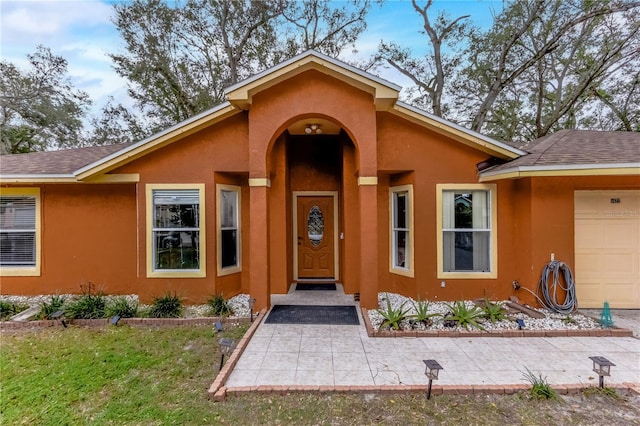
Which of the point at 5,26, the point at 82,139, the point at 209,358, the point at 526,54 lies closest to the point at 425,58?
the point at 526,54

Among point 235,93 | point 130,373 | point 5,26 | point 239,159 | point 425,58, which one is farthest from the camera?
point 425,58

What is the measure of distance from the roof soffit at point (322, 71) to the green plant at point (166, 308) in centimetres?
425

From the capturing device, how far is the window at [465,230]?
692 centimetres

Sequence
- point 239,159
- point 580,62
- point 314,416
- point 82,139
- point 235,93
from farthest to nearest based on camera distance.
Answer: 1. point 82,139
2. point 580,62
3. point 239,159
4. point 235,93
5. point 314,416

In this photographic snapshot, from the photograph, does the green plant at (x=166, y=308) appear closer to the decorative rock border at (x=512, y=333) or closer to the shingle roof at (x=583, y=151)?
the decorative rock border at (x=512, y=333)

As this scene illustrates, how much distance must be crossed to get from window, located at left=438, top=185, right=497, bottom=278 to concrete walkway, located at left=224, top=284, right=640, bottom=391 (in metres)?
2.13

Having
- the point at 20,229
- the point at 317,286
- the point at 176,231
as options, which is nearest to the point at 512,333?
the point at 317,286

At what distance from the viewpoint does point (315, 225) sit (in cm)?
887

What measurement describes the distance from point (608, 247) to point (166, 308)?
9.17 m

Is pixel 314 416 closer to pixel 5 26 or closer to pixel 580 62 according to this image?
pixel 5 26

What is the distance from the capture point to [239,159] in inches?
271

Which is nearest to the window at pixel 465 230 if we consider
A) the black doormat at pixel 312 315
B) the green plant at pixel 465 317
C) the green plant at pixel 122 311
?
the green plant at pixel 465 317

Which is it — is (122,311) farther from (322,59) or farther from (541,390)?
(541,390)

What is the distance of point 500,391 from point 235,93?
6.33 meters
